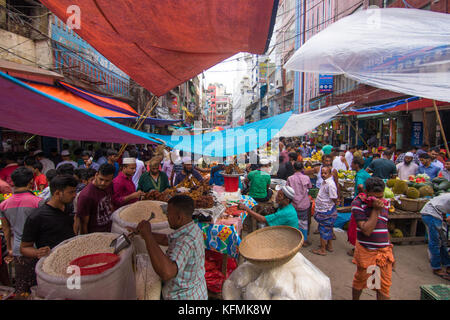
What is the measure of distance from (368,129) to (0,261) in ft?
58.7

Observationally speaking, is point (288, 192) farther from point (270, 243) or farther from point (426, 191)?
point (426, 191)

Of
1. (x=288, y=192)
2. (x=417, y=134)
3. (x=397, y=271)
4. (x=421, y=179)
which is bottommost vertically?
(x=397, y=271)

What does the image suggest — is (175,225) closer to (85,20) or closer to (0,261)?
(85,20)

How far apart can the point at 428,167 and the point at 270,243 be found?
5969 millimetres

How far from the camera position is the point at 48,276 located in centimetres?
152

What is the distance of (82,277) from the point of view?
1.52 meters

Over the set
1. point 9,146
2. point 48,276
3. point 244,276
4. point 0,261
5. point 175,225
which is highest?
point 9,146

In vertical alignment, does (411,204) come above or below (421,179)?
below

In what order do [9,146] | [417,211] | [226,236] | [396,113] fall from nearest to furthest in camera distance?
[226,236] < [417,211] < [9,146] < [396,113]

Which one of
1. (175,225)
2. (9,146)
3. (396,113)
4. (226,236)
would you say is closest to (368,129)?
(396,113)

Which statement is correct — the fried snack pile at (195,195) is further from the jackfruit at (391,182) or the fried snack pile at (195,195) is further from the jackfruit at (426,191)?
the jackfruit at (426,191)

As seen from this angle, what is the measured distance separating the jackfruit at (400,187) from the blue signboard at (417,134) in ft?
23.2

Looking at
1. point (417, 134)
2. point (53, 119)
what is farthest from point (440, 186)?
point (417, 134)

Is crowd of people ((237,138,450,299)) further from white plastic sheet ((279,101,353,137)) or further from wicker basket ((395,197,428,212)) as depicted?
white plastic sheet ((279,101,353,137))
